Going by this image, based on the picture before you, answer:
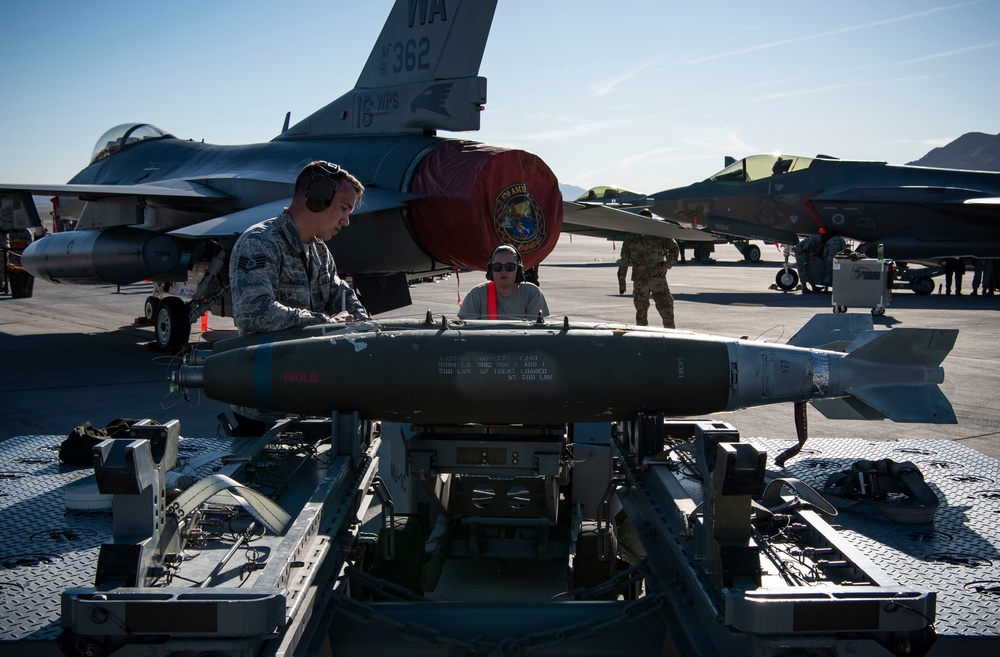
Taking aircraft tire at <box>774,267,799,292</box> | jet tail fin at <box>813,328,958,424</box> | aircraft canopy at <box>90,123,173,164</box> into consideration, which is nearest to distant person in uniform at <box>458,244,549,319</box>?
jet tail fin at <box>813,328,958,424</box>

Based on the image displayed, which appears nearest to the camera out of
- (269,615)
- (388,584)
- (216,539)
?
(269,615)

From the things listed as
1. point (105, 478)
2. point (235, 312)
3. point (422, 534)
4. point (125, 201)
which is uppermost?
point (125, 201)

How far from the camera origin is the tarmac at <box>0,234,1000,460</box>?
769 centimetres

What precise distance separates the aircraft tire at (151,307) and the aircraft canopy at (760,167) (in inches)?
556

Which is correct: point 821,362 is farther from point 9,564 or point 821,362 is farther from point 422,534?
point 9,564

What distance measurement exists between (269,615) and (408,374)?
169 cm

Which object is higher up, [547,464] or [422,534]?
[547,464]

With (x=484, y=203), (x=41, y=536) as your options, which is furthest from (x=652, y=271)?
(x=41, y=536)

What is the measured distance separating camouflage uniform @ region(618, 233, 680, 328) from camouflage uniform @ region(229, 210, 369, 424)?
7.70 m

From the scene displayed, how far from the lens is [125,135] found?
1448cm

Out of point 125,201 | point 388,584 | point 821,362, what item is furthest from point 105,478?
point 125,201

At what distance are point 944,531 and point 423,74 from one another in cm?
875

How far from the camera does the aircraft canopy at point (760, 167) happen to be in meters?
20.7

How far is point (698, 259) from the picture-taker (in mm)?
33844
